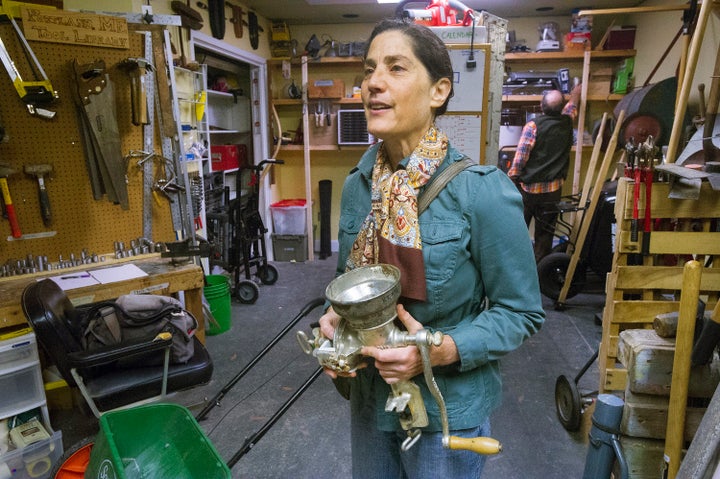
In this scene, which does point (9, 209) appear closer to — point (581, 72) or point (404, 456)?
point (404, 456)

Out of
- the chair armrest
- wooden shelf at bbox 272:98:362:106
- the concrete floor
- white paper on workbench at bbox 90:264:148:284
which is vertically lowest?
→ the concrete floor

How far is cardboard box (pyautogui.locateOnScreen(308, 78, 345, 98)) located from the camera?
5.40m

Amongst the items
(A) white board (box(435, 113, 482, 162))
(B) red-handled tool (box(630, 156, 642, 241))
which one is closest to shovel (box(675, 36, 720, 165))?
(B) red-handled tool (box(630, 156, 642, 241))

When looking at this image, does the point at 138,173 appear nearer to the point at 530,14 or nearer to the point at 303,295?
the point at 303,295

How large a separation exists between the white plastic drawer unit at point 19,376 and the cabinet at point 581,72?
4842 mm

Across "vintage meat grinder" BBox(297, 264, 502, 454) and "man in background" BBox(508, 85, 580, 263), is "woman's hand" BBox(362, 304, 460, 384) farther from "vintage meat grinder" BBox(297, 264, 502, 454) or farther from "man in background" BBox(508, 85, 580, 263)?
"man in background" BBox(508, 85, 580, 263)

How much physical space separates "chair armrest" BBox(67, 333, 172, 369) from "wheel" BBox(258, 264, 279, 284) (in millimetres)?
2736

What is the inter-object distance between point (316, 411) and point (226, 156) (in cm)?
321

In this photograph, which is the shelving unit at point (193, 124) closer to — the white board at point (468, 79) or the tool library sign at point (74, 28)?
the tool library sign at point (74, 28)

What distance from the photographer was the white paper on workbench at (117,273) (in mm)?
2399

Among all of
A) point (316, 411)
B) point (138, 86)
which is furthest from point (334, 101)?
point (316, 411)

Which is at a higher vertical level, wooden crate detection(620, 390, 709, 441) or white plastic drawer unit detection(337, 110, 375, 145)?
white plastic drawer unit detection(337, 110, 375, 145)

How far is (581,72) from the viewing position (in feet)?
17.5

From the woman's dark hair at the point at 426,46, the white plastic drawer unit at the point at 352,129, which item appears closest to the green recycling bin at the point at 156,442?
the woman's dark hair at the point at 426,46
